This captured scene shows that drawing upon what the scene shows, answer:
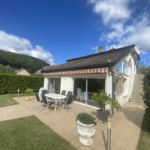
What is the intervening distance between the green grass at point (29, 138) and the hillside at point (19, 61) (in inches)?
3506

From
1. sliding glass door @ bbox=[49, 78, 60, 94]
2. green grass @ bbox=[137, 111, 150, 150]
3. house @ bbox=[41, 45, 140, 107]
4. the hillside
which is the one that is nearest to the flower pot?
green grass @ bbox=[137, 111, 150, 150]

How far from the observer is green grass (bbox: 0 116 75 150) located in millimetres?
3432

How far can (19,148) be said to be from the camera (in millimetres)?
3320

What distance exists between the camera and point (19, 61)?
80625 mm

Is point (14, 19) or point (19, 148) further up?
point (14, 19)

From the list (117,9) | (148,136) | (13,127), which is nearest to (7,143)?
(13,127)

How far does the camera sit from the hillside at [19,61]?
72.6 meters

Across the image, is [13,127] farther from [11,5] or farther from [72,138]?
[11,5]

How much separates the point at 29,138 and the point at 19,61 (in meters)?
94.3

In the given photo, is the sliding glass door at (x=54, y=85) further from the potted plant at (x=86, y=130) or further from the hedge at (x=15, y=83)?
the potted plant at (x=86, y=130)

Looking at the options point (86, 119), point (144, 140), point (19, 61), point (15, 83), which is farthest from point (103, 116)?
point (19, 61)

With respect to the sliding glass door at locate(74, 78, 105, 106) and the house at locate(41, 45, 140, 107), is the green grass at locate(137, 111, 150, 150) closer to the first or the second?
the house at locate(41, 45, 140, 107)

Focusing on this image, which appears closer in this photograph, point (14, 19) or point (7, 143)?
point (7, 143)

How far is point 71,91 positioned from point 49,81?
6.59 metres
